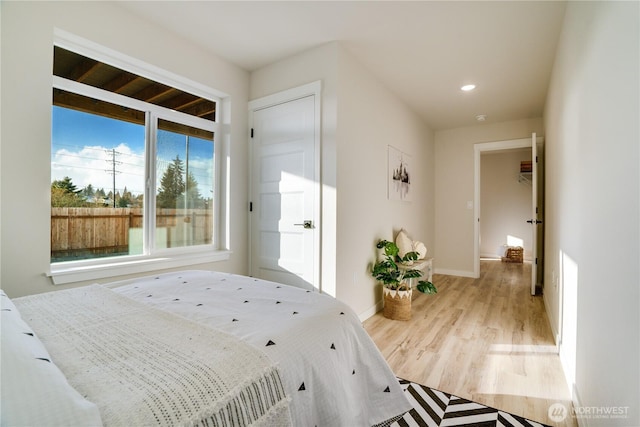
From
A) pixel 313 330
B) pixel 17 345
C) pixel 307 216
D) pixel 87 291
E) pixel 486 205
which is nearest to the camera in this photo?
pixel 17 345

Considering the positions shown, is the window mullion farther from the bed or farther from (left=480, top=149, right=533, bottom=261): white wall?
(left=480, top=149, right=533, bottom=261): white wall

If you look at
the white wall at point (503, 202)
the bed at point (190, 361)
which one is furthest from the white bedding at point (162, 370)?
the white wall at point (503, 202)

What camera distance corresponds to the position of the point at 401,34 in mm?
2457

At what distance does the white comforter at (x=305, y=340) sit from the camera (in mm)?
925

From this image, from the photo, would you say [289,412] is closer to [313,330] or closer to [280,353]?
[280,353]

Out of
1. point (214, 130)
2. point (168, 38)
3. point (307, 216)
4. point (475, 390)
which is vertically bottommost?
point (475, 390)

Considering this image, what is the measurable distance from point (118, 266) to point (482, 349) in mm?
2858

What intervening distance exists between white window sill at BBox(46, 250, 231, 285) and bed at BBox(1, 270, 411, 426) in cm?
A: 68

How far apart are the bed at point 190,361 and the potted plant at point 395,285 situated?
1.68 m

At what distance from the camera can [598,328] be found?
49.5 inches

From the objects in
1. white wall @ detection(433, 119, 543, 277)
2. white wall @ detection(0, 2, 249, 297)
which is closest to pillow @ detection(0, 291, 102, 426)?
white wall @ detection(0, 2, 249, 297)

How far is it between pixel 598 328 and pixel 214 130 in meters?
3.15

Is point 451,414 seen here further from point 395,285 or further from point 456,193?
point 456,193

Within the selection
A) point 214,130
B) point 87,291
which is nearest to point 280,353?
point 87,291
